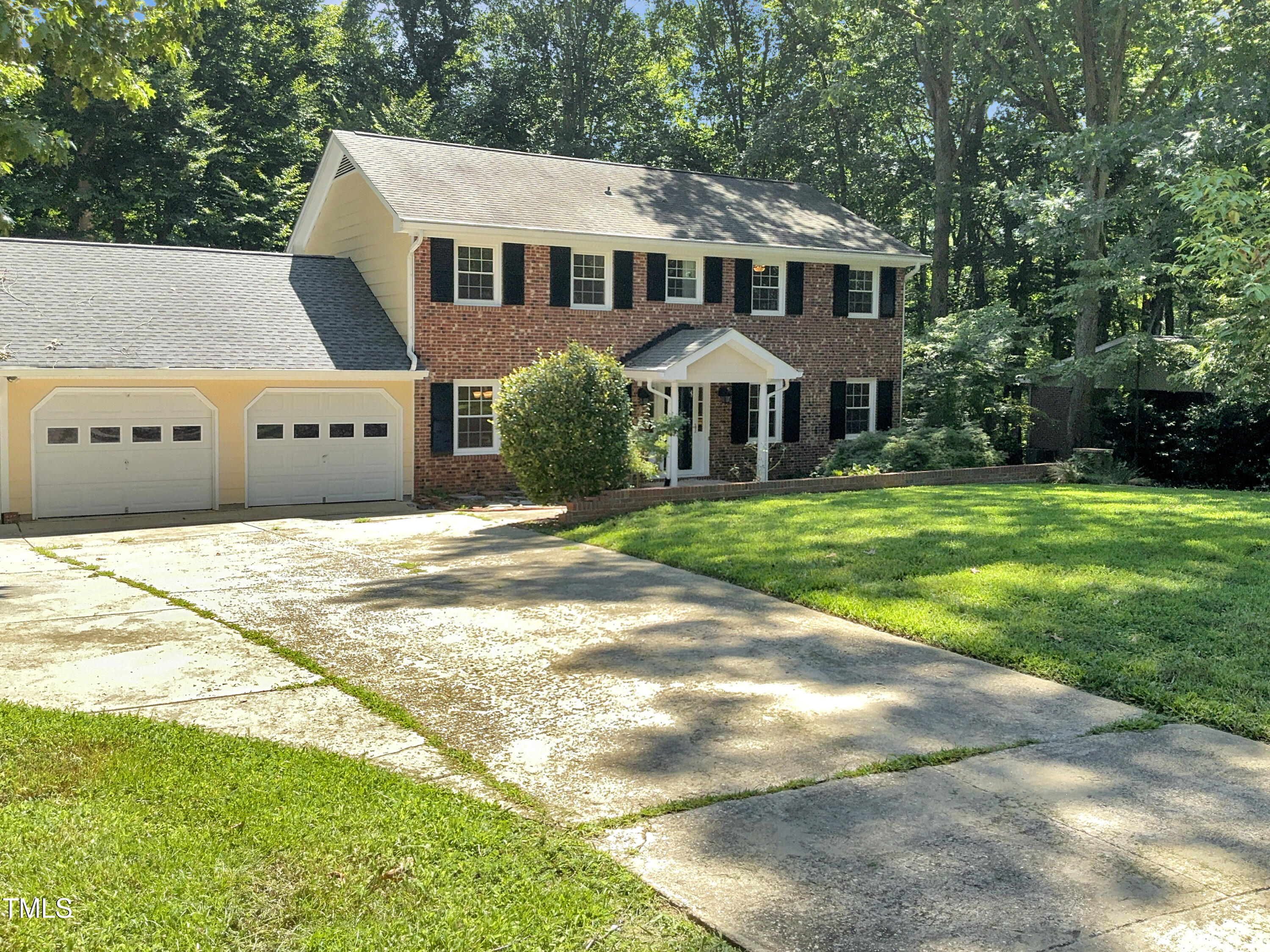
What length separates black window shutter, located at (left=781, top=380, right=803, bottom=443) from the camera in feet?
79.0

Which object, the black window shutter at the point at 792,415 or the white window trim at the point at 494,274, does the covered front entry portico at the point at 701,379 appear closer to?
the black window shutter at the point at 792,415

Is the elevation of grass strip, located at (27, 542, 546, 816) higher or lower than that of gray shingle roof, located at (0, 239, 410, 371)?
lower

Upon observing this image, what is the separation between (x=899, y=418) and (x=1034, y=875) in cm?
2202

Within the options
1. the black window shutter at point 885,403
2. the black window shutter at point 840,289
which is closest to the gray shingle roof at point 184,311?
the black window shutter at point 840,289

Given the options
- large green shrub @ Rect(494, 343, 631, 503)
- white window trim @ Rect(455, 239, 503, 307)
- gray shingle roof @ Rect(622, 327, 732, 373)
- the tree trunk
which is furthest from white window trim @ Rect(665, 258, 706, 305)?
the tree trunk

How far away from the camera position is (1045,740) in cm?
638

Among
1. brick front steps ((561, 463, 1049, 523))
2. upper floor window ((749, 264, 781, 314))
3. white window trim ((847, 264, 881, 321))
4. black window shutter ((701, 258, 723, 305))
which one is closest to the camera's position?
brick front steps ((561, 463, 1049, 523))

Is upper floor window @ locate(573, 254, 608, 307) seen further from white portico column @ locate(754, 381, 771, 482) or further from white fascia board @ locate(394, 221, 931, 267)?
white portico column @ locate(754, 381, 771, 482)

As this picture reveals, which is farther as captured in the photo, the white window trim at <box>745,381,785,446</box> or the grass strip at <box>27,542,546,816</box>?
the white window trim at <box>745,381,785,446</box>

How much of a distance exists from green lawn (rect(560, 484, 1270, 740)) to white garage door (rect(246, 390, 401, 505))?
5.64 meters

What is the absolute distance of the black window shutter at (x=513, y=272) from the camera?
2073cm

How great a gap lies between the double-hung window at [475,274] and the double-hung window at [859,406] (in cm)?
891

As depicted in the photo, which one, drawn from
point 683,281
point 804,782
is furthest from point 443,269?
point 804,782

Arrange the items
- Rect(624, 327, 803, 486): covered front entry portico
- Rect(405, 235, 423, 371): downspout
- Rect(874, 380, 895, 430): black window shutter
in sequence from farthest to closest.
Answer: Rect(874, 380, 895, 430): black window shutter
Rect(624, 327, 803, 486): covered front entry portico
Rect(405, 235, 423, 371): downspout
